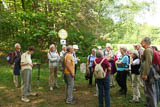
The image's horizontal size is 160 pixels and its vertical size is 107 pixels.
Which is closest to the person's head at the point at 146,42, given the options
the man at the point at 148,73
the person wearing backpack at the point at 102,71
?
the man at the point at 148,73

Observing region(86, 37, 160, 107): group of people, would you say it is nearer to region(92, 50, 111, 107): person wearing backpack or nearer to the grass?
region(92, 50, 111, 107): person wearing backpack

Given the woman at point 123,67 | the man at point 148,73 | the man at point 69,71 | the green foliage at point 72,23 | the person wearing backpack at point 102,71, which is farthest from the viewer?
the green foliage at point 72,23

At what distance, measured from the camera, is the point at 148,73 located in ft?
10.5

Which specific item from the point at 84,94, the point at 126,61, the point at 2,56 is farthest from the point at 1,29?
the point at 126,61

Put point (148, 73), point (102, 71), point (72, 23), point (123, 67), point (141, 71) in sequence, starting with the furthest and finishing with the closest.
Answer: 1. point (72, 23)
2. point (123, 67)
3. point (102, 71)
4. point (141, 71)
5. point (148, 73)

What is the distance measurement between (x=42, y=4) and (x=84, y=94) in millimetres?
9088

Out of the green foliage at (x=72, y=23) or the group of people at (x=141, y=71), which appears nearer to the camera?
the group of people at (x=141, y=71)

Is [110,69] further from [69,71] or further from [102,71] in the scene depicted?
[69,71]

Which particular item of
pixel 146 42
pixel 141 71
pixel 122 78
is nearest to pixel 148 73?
Result: pixel 141 71

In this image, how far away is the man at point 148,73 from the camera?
316 cm

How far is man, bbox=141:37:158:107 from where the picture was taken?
10.4ft

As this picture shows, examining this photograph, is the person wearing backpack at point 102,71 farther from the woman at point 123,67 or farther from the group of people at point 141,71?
the woman at point 123,67

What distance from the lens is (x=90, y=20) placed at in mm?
12938

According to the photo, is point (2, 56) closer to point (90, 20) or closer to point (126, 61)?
point (90, 20)
